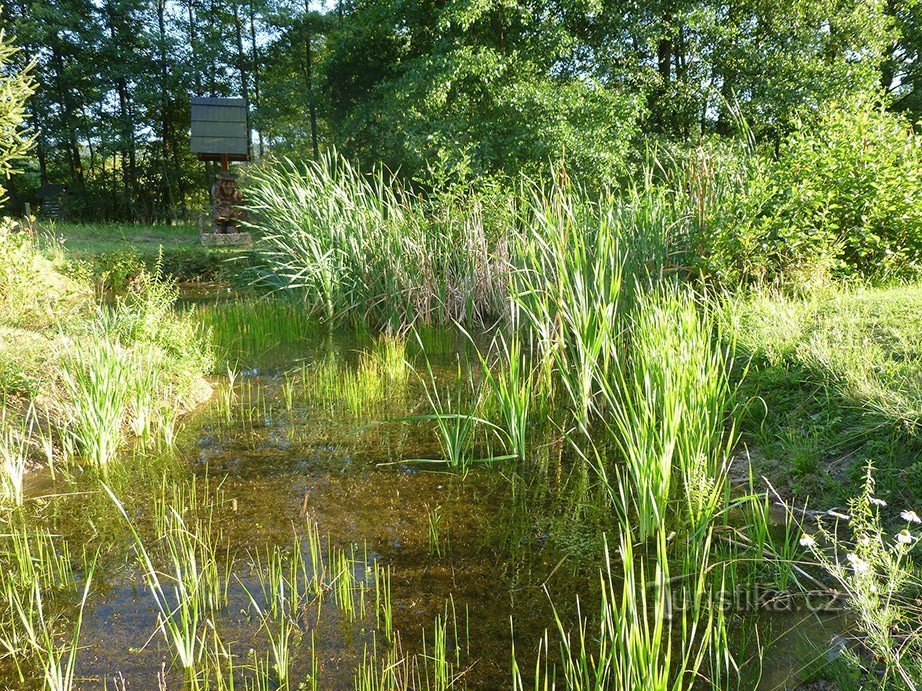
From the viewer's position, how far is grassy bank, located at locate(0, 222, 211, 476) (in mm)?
3350

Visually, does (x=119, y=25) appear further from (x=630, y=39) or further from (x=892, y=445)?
(x=892, y=445)

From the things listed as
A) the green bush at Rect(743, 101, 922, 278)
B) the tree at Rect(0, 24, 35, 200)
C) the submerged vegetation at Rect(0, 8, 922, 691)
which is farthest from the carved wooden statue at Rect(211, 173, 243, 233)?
the green bush at Rect(743, 101, 922, 278)

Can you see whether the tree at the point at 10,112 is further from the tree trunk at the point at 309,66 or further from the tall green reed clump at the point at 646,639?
the tree trunk at the point at 309,66

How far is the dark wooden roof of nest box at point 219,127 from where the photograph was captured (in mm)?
14852

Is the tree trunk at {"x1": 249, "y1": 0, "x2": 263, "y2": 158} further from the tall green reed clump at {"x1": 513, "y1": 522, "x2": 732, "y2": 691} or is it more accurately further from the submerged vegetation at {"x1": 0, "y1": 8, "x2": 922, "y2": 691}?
the tall green reed clump at {"x1": 513, "y1": 522, "x2": 732, "y2": 691}

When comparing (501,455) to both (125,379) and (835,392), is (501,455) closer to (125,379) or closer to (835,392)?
(835,392)

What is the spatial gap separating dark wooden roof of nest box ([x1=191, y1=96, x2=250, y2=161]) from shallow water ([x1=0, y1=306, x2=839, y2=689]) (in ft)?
40.8

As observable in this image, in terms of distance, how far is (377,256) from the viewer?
6.61m

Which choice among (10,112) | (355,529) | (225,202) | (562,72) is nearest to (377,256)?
(10,112)

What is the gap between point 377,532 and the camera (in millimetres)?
2682

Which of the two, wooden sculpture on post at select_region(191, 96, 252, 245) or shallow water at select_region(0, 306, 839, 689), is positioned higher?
wooden sculpture on post at select_region(191, 96, 252, 245)

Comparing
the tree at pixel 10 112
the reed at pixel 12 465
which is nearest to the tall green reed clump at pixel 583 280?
the reed at pixel 12 465

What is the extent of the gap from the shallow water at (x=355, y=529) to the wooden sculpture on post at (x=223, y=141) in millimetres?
11115

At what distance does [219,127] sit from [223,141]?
12.5 inches
